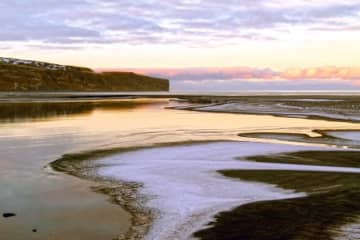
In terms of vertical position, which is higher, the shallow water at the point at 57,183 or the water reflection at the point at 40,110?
the water reflection at the point at 40,110

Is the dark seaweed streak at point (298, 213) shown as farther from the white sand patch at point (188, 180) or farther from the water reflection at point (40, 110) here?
the water reflection at point (40, 110)

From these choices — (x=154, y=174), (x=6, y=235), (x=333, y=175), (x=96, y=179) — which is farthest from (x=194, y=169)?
(x=6, y=235)

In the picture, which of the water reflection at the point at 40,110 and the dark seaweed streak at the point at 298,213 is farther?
the water reflection at the point at 40,110

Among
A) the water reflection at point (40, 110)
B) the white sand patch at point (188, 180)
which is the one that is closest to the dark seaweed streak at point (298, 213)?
the white sand patch at point (188, 180)

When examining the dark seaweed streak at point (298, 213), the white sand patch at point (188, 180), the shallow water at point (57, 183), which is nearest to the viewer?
the dark seaweed streak at point (298, 213)

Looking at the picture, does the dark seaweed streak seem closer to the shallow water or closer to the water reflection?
the shallow water

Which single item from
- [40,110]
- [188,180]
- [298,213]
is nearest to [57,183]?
[188,180]

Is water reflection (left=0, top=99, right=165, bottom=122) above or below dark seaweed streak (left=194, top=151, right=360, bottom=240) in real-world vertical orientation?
above

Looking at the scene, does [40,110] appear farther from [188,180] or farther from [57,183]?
[188,180]

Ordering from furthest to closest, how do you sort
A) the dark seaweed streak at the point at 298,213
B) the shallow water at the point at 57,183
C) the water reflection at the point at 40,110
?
1. the water reflection at the point at 40,110
2. the shallow water at the point at 57,183
3. the dark seaweed streak at the point at 298,213

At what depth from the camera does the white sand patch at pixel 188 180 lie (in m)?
12.2

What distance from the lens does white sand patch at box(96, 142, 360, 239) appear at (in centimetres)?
1216

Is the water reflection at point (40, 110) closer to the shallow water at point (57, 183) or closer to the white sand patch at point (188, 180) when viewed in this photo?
the shallow water at point (57, 183)

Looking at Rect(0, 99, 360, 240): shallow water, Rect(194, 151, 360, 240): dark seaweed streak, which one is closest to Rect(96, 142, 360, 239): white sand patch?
Rect(194, 151, 360, 240): dark seaweed streak
